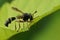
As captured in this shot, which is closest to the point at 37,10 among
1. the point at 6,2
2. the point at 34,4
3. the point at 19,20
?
the point at 34,4

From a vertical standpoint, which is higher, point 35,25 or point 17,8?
point 17,8

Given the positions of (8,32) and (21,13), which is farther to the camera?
(21,13)

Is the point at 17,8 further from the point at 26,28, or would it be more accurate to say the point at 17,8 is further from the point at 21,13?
the point at 26,28

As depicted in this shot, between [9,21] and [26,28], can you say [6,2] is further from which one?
[26,28]

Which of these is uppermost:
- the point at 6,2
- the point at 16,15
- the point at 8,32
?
the point at 6,2

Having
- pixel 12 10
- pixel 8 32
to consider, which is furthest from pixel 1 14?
pixel 8 32

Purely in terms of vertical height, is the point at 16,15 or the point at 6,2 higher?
the point at 6,2
